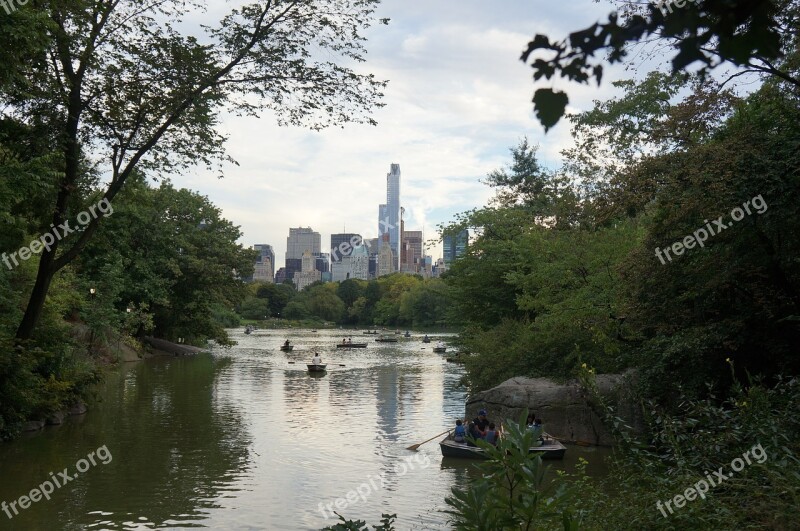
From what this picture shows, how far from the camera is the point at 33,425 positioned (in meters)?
19.2

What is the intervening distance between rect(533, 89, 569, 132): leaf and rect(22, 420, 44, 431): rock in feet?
65.8

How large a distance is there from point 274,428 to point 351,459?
514cm

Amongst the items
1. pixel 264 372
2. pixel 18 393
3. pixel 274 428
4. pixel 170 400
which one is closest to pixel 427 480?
pixel 274 428

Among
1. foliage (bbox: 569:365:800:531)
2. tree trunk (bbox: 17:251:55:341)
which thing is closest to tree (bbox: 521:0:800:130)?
foliage (bbox: 569:365:800:531)

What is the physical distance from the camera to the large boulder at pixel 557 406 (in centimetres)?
1850

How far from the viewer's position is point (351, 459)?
16953mm

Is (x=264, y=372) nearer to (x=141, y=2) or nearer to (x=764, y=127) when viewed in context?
(x=141, y=2)

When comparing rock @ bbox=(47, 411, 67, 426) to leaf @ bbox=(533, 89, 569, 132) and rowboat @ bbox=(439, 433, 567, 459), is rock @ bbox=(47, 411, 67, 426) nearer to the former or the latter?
rowboat @ bbox=(439, 433, 567, 459)

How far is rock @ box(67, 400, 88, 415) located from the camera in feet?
72.3

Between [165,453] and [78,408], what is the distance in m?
7.01

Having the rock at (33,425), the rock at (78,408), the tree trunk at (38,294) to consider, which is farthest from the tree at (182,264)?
the tree trunk at (38,294)

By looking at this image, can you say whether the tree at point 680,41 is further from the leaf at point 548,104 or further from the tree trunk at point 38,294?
the tree trunk at point 38,294

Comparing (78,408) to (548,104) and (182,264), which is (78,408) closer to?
(548,104)

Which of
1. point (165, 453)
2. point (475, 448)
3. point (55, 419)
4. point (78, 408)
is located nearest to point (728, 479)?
point (475, 448)
